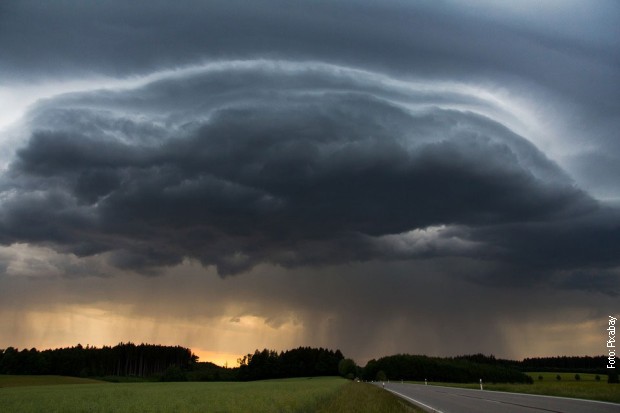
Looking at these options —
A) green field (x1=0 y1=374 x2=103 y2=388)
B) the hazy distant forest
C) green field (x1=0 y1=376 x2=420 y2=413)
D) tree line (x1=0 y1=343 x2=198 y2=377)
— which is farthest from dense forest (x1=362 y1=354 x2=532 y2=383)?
green field (x1=0 y1=376 x2=420 y2=413)

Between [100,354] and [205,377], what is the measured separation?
38.2 m

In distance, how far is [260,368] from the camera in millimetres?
190125

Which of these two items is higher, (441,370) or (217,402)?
(217,402)

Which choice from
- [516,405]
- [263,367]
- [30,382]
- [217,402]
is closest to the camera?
[516,405]

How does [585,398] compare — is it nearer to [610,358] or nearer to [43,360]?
[610,358]

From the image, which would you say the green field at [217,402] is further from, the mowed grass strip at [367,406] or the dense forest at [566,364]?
the dense forest at [566,364]

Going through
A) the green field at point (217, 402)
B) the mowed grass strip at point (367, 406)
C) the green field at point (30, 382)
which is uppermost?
the mowed grass strip at point (367, 406)

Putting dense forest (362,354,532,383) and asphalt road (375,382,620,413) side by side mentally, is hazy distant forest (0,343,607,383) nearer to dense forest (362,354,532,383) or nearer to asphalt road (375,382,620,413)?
dense forest (362,354,532,383)

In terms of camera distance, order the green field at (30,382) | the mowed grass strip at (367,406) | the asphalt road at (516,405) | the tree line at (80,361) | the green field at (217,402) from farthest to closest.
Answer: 1. the tree line at (80,361)
2. the green field at (30,382)
3. the green field at (217,402)
4. the mowed grass strip at (367,406)
5. the asphalt road at (516,405)

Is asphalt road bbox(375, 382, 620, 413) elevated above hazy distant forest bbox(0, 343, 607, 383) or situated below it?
above

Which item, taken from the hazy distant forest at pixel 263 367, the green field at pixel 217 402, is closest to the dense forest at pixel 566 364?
the hazy distant forest at pixel 263 367

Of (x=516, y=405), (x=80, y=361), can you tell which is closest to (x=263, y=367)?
(x=80, y=361)

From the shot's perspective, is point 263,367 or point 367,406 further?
point 263,367

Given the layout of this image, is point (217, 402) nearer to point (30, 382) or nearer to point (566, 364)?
point (30, 382)
